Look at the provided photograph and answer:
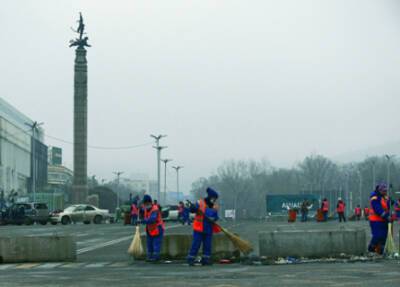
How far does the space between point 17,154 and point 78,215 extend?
6733 cm

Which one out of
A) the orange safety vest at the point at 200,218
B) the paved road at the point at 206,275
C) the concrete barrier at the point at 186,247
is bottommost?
the paved road at the point at 206,275

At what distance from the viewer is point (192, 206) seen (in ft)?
59.9

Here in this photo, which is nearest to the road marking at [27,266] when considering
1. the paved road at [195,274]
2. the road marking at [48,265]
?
the paved road at [195,274]

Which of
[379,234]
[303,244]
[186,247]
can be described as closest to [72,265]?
[186,247]

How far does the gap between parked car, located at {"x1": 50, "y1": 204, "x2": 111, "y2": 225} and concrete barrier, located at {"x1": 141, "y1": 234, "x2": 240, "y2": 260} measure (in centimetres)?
4284

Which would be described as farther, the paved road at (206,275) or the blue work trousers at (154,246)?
the blue work trousers at (154,246)

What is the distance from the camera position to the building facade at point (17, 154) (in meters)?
117

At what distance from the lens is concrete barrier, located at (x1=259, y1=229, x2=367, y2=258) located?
19547mm

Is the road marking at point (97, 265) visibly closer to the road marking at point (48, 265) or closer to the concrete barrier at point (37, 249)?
the road marking at point (48, 265)

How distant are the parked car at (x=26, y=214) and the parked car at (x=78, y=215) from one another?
2.74 ft

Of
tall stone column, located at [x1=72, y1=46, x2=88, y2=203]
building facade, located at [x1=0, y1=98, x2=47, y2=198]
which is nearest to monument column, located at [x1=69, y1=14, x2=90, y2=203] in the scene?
tall stone column, located at [x1=72, y1=46, x2=88, y2=203]

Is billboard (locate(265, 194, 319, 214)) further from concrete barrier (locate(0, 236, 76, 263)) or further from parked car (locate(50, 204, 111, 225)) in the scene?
concrete barrier (locate(0, 236, 76, 263))

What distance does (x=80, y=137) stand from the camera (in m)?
82.1

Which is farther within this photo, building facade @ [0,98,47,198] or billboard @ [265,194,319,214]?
building facade @ [0,98,47,198]
